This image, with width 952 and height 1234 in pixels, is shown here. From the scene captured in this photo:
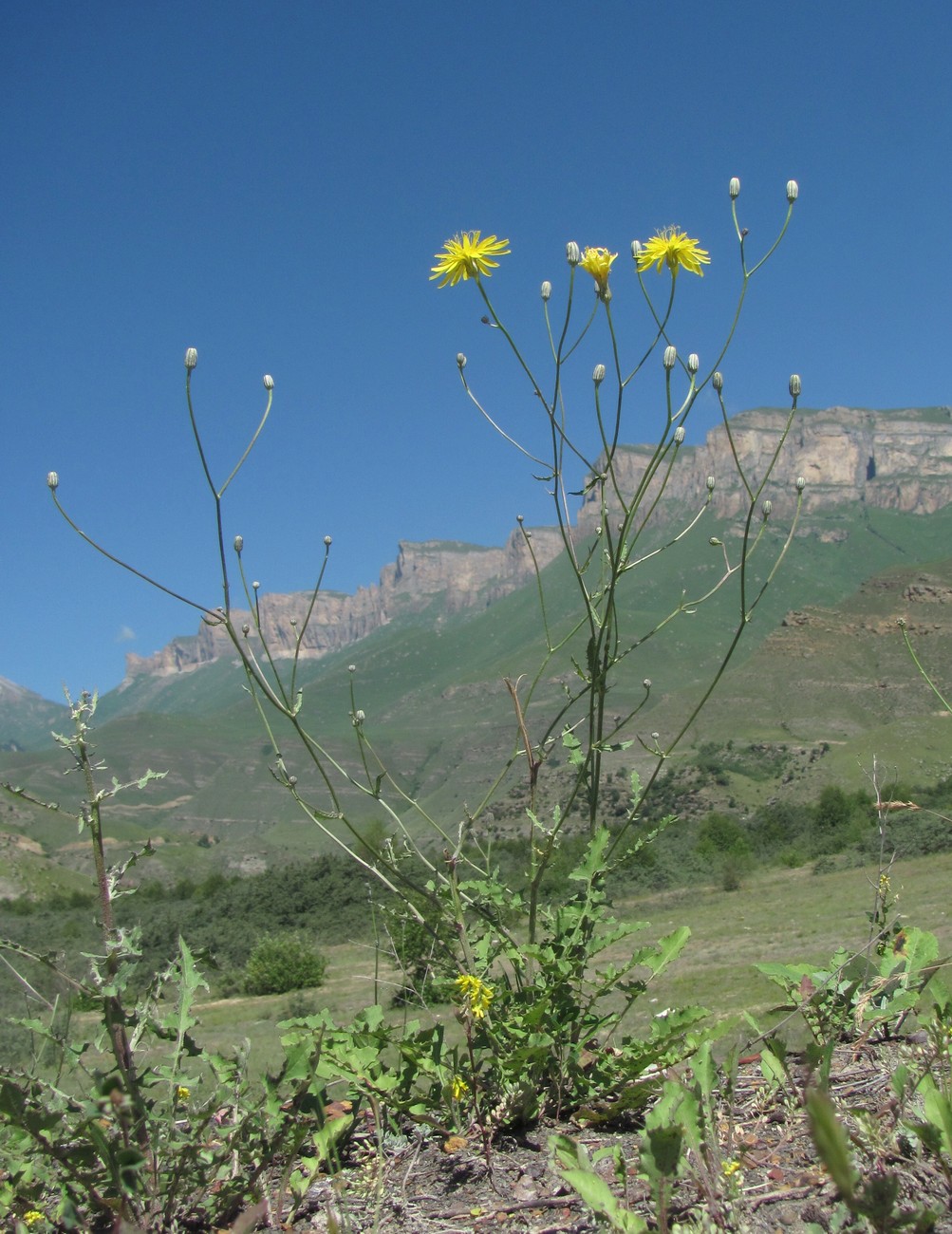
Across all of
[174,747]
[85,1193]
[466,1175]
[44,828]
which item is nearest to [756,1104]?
[466,1175]

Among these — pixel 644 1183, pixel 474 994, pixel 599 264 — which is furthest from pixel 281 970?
pixel 599 264

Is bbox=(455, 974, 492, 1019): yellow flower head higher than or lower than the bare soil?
higher

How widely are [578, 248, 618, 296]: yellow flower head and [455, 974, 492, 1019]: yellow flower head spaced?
197 cm

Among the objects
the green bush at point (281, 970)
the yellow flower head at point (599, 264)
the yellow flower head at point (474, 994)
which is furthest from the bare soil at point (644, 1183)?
the green bush at point (281, 970)

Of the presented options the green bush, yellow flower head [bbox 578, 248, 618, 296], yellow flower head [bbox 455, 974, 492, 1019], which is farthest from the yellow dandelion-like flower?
the green bush

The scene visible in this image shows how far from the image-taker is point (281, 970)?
25312mm

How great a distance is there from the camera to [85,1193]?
2447 millimetres

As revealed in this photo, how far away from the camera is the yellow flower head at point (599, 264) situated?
2.88 m

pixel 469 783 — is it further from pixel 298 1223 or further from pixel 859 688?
pixel 298 1223

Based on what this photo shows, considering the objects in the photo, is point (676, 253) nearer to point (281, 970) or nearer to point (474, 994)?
point (474, 994)

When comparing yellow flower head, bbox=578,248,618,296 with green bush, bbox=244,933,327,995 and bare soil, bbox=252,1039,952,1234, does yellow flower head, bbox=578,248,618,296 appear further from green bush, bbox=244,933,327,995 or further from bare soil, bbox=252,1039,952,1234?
green bush, bbox=244,933,327,995

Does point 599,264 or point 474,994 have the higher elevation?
point 599,264

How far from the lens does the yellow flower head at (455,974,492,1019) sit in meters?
2.62

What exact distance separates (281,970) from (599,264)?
25209mm
